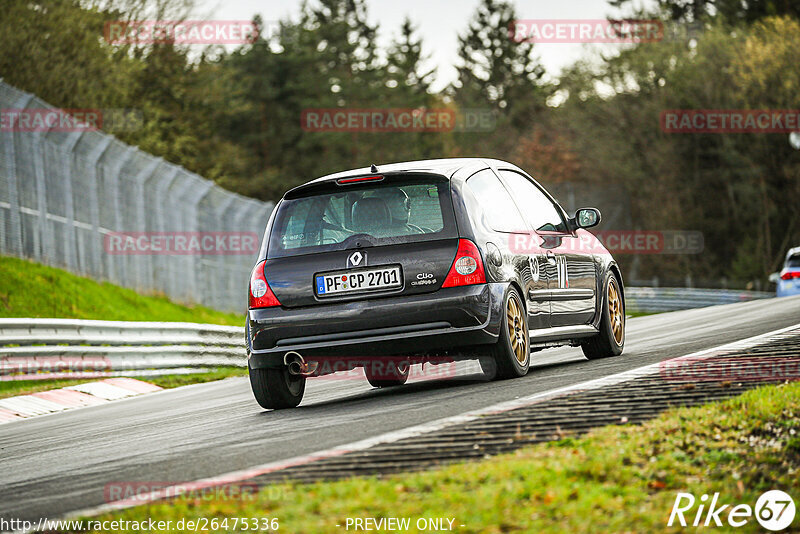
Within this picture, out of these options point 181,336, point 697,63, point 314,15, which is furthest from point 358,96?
point 181,336

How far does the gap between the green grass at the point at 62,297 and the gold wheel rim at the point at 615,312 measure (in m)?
11.6

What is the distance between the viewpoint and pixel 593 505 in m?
4.21

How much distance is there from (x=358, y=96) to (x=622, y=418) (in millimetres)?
65319

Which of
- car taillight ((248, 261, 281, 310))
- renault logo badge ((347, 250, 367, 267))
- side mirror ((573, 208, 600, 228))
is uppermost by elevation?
side mirror ((573, 208, 600, 228))

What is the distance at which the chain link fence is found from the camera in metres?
20.3

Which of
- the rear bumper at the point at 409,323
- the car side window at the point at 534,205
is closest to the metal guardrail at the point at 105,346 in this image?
the car side window at the point at 534,205

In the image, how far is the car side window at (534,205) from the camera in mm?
9867

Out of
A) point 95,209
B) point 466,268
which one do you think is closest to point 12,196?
point 95,209

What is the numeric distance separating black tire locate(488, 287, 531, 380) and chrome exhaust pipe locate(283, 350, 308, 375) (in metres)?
1.27

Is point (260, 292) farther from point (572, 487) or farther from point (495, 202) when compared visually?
point (572, 487)

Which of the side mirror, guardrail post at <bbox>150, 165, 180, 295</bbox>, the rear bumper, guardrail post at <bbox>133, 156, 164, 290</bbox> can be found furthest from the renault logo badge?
guardrail post at <bbox>150, 165, 180, 295</bbox>

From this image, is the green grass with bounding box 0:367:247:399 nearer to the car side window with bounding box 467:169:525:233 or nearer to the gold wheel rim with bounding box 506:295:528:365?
the car side window with bounding box 467:169:525:233

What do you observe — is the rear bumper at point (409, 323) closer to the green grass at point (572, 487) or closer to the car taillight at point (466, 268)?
the car taillight at point (466, 268)

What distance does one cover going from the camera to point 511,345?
8.69 metres
